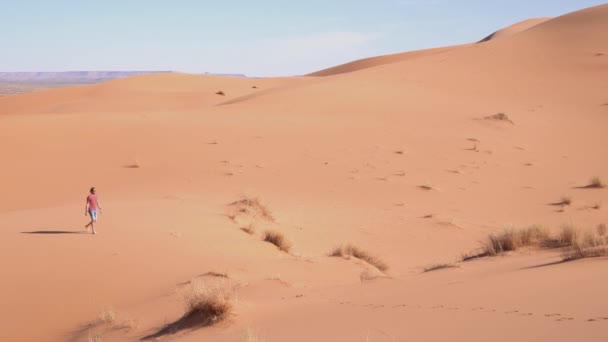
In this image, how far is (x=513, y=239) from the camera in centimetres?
1002

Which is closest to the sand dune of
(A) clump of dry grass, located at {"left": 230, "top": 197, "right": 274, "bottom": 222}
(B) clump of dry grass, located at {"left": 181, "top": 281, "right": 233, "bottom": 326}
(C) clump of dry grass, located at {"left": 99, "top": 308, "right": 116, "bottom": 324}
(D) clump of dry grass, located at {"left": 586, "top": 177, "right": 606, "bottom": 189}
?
(D) clump of dry grass, located at {"left": 586, "top": 177, "right": 606, "bottom": 189}

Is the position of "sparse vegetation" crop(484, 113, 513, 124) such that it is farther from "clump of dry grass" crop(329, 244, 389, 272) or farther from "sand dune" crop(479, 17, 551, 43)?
"sand dune" crop(479, 17, 551, 43)

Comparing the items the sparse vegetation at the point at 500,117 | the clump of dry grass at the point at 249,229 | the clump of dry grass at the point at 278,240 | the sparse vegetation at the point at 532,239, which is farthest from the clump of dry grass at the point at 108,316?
the sparse vegetation at the point at 500,117

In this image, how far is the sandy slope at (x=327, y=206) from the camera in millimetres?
6113

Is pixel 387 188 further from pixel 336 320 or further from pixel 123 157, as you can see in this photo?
pixel 336 320

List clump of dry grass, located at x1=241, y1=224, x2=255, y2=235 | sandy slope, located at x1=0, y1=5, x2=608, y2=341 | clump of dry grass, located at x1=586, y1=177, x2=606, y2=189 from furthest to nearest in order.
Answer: clump of dry grass, located at x1=586, y1=177, x2=606, y2=189
clump of dry grass, located at x1=241, y1=224, x2=255, y2=235
sandy slope, located at x1=0, y1=5, x2=608, y2=341

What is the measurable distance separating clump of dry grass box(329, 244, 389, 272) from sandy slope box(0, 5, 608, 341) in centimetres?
32

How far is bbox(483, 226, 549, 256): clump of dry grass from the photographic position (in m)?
10.0

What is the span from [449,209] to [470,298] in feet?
30.0

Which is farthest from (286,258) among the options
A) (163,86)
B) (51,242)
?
(163,86)

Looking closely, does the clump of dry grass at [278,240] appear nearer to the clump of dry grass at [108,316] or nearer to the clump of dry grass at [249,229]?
the clump of dry grass at [249,229]

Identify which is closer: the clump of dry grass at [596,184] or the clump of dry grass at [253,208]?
the clump of dry grass at [253,208]

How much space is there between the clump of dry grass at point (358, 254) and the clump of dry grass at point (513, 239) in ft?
5.43

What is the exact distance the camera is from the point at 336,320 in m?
5.95
